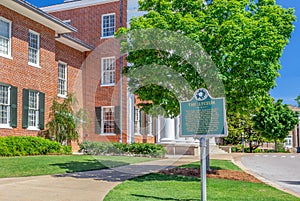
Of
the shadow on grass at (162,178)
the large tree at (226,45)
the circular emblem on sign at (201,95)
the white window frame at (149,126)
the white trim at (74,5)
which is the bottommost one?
the shadow on grass at (162,178)

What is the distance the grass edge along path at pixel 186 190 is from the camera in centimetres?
861

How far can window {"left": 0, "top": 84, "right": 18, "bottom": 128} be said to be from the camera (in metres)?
18.6

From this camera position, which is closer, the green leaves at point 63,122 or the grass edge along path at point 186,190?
the grass edge along path at point 186,190

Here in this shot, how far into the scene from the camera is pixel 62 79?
24391mm

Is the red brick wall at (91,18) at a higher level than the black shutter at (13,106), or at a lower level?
higher

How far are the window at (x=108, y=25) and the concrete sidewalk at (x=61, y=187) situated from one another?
18.0 m

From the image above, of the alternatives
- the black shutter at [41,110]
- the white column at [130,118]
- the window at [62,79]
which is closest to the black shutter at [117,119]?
the white column at [130,118]

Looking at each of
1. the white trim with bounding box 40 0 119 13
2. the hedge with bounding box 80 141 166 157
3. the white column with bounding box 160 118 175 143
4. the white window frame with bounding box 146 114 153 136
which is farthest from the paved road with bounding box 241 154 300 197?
the white trim with bounding box 40 0 119 13

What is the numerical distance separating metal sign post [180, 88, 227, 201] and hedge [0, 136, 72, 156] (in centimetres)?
1074

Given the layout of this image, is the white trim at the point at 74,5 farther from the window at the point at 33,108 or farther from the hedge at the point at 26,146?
the hedge at the point at 26,146

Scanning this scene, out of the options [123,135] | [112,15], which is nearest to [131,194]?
[123,135]

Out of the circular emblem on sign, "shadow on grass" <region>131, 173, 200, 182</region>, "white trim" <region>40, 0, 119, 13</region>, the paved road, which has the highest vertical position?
"white trim" <region>40, 0, 119, 13</region>

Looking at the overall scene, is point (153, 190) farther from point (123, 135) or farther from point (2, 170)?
point (123, 135)

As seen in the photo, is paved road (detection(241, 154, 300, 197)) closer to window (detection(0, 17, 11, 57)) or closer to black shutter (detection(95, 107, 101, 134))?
black shutter (detection(95, 107, 101, 134))
